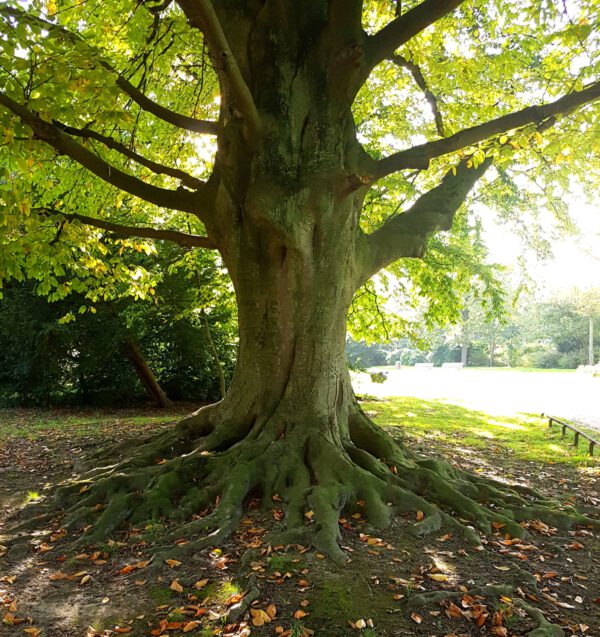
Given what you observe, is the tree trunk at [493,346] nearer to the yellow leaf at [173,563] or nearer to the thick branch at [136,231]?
the thick branch at [136,231]

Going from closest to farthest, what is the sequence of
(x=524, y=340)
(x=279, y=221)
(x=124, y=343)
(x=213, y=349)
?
1. (x=279, y=221)
2. (x=213, y=349)
3. (x=124, y=343)
4. (x=524, y=340)

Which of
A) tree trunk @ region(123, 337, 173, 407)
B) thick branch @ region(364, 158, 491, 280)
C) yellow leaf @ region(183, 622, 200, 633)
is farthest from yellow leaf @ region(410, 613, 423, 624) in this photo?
tree trunk @ region(123, 337, 173, 407)

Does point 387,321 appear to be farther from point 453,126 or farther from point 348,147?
point 348,147

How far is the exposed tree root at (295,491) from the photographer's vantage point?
15.8 ft

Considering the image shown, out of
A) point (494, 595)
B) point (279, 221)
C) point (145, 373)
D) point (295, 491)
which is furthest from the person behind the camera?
point (145, 373)

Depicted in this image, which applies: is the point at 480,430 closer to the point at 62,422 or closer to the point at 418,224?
the point at 418,224

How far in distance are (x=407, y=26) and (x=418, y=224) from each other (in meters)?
2.89

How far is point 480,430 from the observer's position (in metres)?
12.8

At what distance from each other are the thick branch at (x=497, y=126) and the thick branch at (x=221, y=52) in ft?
5.70

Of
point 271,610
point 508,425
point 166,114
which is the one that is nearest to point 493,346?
point 508,425

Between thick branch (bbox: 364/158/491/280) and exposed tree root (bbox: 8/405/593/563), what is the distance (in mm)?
2620

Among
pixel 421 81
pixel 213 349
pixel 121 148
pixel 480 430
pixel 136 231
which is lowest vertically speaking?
pixel 480 430

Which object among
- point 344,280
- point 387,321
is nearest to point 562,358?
point 387,321

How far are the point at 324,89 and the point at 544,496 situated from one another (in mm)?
5485
